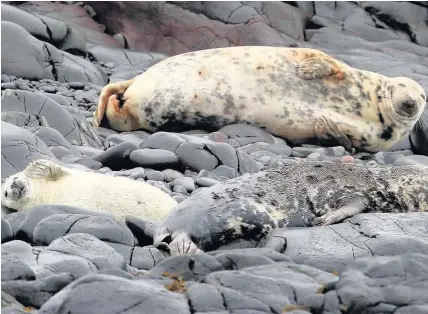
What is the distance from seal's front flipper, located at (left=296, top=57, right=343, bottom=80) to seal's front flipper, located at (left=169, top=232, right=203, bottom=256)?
17.9 feet

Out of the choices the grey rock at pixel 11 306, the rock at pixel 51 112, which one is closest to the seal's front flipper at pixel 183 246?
the grey rock at pixel 11 306

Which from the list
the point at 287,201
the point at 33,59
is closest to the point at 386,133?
the point at 33,59

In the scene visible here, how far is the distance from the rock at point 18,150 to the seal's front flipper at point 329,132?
3573 millimetres

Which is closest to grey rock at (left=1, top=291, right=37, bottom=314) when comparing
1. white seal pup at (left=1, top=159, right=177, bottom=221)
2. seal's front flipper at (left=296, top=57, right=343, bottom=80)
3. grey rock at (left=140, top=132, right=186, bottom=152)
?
white seal pup at (left=1, top=159, right=177, bottom=221)

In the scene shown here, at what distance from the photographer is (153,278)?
12.2 ft

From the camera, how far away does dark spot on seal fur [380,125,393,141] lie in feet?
34.0

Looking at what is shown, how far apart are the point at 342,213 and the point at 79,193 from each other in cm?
167

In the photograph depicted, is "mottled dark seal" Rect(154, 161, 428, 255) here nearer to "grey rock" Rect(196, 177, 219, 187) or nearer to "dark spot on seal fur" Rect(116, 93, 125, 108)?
"grey rock" Rect(196, 177, 219, 187)

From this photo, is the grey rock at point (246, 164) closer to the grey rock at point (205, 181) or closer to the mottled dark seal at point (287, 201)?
the grey rock at point (205, 181)

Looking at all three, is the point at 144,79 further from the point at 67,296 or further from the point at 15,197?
the point at 67,296

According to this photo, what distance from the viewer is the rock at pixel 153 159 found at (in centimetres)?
774

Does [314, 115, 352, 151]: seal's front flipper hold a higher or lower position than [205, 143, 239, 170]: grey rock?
lower

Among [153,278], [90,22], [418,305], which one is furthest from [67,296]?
[90,22]

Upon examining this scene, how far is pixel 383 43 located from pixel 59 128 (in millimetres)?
8789
